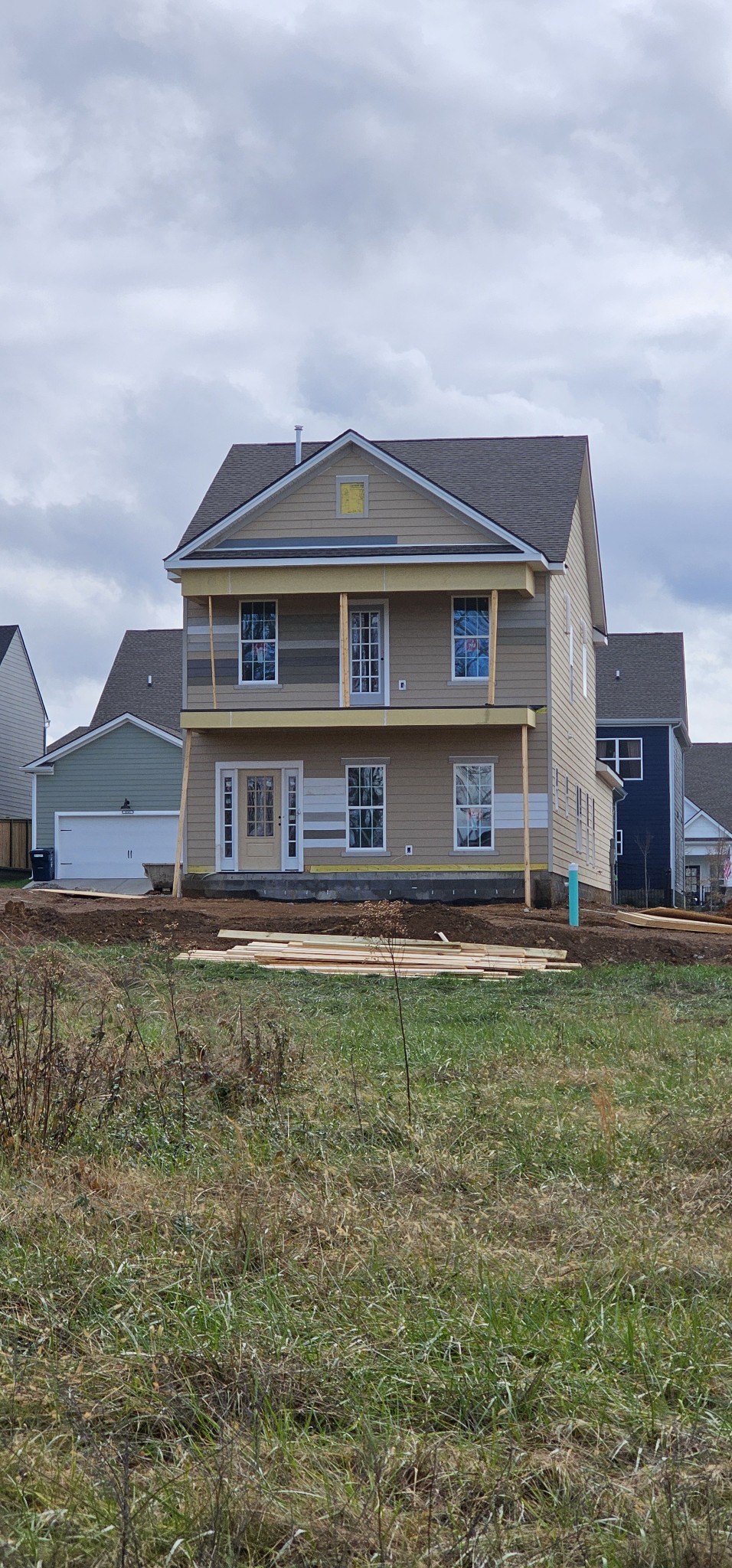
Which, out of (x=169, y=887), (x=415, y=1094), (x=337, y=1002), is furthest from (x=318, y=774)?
(x=415, y=1094)

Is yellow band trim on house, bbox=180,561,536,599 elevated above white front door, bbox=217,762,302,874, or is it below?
above

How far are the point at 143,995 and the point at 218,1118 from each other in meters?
4.31

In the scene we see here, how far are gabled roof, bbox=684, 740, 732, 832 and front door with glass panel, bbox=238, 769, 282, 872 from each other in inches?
1519

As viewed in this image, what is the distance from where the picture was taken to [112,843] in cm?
3800

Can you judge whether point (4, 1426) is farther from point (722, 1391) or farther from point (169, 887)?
point (169, 887)

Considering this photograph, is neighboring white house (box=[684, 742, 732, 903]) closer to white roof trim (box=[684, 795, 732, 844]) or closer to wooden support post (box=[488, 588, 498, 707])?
white roof trim (box=[684, 795, 732, 844])

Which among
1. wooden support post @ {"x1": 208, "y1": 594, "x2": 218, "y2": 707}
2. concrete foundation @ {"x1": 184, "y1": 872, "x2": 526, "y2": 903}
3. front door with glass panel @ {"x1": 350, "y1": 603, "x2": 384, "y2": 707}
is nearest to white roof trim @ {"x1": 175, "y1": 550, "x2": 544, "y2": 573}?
wooden support post @ {"x1": 208, "y1": 594, "x2": 218, "y2": 707}

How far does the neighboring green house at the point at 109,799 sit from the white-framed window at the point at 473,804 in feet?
37.1

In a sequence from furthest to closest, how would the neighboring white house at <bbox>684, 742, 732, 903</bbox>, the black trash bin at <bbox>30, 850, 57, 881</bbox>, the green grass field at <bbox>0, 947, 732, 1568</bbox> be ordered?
1. the neighboring white house at <bbox>684, 742, 732, 903</bbox>
2. the black trash bin at <bbox>30, 850, 57, 881</bbox>
3. the green grass field at <bbox>0, 947, 732, 1568</bbox>

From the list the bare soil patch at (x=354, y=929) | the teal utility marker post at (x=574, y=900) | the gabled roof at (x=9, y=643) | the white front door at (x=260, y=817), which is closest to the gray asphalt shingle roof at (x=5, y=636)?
the gabled roof at (x=9, y=643)

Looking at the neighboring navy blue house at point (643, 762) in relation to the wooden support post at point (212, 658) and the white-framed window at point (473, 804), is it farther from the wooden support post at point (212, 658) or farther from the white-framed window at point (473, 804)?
the wooden support post at point (212, 658)

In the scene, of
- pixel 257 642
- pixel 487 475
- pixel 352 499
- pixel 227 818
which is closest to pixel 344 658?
pixel 257 642

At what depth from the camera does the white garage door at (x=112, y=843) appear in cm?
3759

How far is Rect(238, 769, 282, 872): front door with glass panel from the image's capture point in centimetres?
→ 2841
